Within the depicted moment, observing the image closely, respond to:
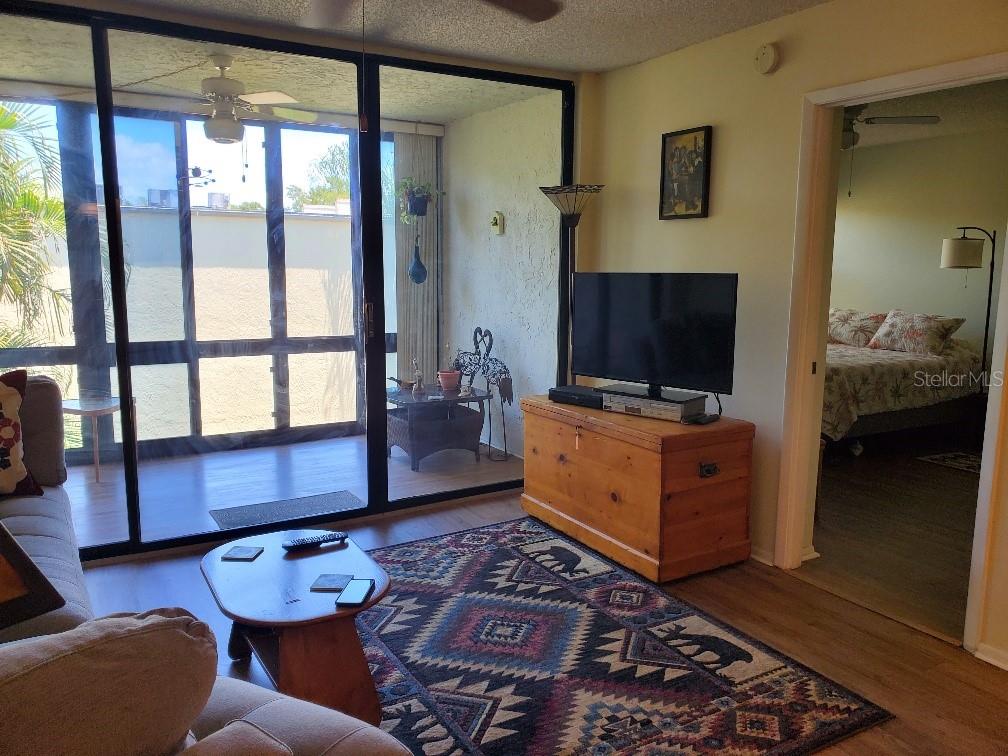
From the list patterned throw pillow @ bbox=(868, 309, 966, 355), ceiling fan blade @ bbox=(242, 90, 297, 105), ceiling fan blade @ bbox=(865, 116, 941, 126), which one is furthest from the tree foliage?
patterned throw pillow @ bbox=(868, 309, 966, 355)

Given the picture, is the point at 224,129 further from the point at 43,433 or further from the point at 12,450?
the point at 12,450

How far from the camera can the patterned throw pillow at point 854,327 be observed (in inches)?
247

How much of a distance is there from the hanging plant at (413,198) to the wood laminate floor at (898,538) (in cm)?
263

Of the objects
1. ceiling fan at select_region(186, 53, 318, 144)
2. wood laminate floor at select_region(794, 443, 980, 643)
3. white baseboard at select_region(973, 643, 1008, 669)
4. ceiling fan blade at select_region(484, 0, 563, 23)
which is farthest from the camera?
ceiling fan at select_region(186, 53, 318, 144)

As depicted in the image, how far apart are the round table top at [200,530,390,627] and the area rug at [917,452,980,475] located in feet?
14.4

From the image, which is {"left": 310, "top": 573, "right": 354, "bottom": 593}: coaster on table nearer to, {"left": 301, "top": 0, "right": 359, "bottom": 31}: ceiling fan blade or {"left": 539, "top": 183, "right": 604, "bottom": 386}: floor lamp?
{"left": 301, "top": 0, "right": 359, "bottom": 31}: ceiling fan blade

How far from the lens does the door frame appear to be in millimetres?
2562

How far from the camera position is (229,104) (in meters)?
3.42

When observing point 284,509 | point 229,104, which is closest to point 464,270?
point 229,104

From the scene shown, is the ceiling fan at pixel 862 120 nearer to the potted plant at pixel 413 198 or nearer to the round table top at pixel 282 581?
the potted plant at pixel 413 198

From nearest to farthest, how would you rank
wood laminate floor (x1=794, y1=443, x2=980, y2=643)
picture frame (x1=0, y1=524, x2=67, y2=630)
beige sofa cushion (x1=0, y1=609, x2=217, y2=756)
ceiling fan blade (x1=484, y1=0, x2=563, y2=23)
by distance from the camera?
beige sofa cushion (x1=0, y1=609, x2=217, y2=756), picture frame (x1=0, y1=524, x2=67, y2=630), ceiling fan blade (x1=484, y1=0, x2=563, y2=23), wood laminate floor (x1=794, y1=443, x2=980, y2=643)

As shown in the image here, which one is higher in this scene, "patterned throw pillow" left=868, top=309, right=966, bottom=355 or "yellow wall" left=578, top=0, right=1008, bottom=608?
"yellow wall" left=578, top=0, right=1008, bottom=608

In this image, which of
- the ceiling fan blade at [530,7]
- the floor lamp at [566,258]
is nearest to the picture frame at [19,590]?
the ceiling fan blade at [530,7]

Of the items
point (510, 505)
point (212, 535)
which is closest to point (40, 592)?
point (212, 535)
